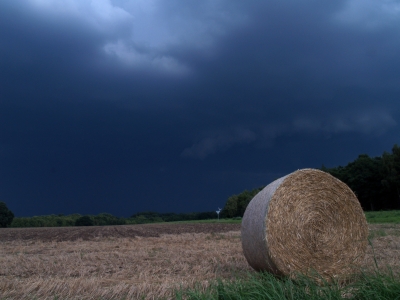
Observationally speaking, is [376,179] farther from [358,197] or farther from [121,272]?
[121,272]

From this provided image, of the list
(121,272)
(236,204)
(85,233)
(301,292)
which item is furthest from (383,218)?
(236,204)

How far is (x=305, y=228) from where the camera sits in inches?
274

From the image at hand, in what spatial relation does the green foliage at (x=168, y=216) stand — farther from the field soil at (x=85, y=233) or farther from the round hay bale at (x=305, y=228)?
the round hay bale at (x=305, y=228)

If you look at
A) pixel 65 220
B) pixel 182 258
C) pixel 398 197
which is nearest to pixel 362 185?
pixel 398 197

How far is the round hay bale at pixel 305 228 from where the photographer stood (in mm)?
6660

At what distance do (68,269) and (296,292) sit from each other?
4680 millimetres

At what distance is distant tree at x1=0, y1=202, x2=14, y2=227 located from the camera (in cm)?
3997

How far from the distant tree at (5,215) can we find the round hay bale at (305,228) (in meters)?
38.6

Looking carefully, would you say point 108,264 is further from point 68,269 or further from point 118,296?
point 118,296

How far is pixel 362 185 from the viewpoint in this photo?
174ft

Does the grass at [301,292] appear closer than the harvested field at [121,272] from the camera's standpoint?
Yes

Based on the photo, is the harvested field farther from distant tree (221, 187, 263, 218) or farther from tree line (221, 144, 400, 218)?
distant tree (221, 187, 263, 218)

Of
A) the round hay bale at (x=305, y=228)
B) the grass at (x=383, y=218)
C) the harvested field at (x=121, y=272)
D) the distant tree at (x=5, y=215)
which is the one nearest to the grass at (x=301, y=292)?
the harvested field at (x=121, y=272)

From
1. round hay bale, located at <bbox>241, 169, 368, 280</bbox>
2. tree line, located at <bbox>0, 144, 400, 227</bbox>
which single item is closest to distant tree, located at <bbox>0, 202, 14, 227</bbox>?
tree line, located at <bbox>0, 144, 400, 227</bbox>
